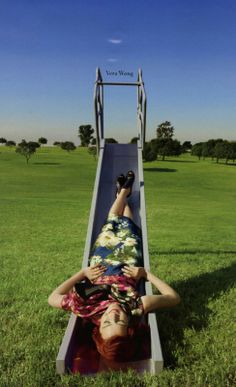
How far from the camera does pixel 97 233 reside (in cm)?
716

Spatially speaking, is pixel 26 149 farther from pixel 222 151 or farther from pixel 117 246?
pixel 117 246

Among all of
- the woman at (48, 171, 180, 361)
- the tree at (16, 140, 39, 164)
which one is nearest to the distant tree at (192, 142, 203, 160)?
the tree at (16, 140, 39, 164)

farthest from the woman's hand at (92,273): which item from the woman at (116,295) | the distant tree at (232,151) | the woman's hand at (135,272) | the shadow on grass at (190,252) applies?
the distant tree at (232,151)

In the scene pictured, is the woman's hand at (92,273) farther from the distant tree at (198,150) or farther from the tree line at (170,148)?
the distant tree at (198,150)

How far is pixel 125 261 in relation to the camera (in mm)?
5941

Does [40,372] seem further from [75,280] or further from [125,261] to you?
[125,261]

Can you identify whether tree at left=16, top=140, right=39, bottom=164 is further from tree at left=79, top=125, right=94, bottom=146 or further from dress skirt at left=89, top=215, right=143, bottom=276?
dress skirt at left=89, top=215, right=143, bottom=276

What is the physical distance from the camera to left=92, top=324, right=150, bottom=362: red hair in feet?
12.9

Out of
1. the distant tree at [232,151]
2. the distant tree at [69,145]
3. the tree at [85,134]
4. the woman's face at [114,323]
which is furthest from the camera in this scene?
the tree at [85,134]

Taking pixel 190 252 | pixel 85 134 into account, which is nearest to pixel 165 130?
pixel 85 134

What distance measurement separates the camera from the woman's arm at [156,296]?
15.4 ft

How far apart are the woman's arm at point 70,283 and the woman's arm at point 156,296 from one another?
1.27 feet

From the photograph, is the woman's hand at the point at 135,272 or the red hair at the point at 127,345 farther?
the woman's hand at the point at 135,272

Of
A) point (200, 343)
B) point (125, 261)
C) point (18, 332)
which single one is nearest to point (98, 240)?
point (125, 261)
